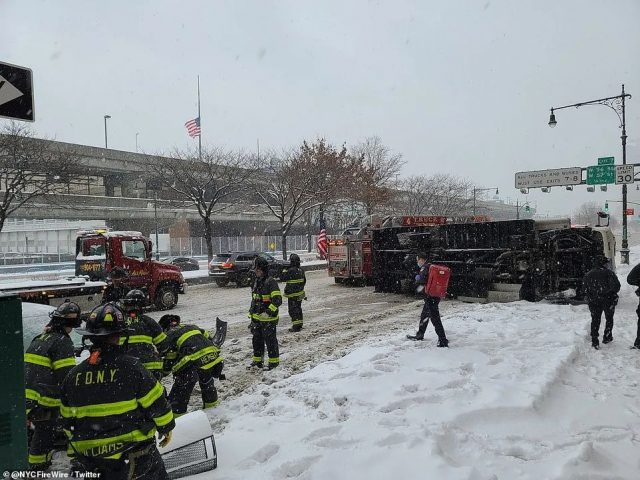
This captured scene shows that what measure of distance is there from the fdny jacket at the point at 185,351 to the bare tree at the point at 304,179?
23.8 m

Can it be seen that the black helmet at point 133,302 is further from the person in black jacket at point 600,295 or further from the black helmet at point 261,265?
the person in black jacket at point 600,295

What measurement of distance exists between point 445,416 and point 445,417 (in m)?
0.03

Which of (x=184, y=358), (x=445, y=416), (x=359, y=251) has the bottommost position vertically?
(x=445, y=416)

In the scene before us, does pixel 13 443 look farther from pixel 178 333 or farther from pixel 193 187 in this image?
pixel 193 187

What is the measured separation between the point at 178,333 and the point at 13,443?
102 inches

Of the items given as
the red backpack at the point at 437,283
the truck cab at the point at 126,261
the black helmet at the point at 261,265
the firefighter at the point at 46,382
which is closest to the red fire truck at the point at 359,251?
the truck cab at the point at 126,261

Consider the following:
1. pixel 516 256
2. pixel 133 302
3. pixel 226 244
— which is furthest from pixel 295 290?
pixel 226 244

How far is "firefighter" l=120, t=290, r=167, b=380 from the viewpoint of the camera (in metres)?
4.86

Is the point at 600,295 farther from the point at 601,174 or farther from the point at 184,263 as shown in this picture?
the point at 184,263

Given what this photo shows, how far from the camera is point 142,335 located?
4988 mm

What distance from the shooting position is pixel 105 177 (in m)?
38.7

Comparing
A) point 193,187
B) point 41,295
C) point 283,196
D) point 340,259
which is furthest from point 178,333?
point 283,196

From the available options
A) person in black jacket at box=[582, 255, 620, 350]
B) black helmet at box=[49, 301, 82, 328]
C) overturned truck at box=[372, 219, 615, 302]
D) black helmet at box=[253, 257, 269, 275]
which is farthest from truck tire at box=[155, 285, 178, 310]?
person in black jacket at box=[582, 255, 620, 350]

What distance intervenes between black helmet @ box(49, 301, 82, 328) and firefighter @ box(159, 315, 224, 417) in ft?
3.96
